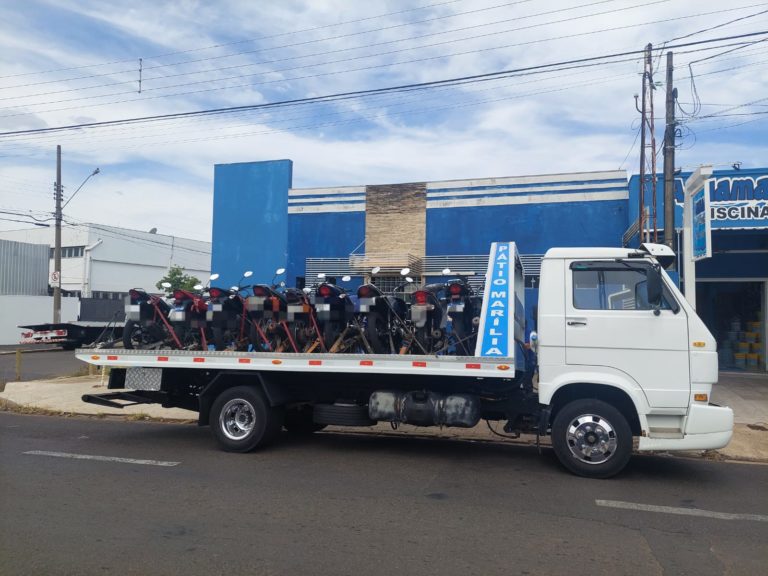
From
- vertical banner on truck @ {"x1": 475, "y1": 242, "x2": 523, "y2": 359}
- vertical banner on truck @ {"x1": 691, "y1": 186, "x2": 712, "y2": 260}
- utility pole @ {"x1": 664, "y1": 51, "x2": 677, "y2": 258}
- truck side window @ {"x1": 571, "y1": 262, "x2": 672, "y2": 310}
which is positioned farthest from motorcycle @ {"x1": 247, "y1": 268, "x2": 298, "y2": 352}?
vertical banner on truck @ {"x1": 691, "y1": 186, "x2": 712, "y2": 260}

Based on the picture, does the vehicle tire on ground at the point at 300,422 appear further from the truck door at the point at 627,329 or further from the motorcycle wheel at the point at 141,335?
the truck door at the point at 627,329

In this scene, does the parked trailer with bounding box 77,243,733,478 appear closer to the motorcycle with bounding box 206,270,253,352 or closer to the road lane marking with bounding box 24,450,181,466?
the motorcycle with bounding box 206,270,253,352

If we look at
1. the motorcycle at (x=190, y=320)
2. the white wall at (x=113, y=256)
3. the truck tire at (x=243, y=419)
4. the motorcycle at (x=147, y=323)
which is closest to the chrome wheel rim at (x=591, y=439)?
the truck tire at (x=243, y=419)

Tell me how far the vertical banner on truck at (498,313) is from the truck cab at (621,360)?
349 millimetres

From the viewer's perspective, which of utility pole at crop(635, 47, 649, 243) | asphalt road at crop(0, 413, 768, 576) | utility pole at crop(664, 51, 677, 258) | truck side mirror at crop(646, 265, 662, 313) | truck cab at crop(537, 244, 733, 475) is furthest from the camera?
utility pole at crop(635, 47, 649, 243)

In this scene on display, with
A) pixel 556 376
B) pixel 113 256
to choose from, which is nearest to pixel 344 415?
pixel 556 376

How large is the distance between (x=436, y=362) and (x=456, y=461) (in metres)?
1.40

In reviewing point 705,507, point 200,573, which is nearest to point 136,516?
point 200,573

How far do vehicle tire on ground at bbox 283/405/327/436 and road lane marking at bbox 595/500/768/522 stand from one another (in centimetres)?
440

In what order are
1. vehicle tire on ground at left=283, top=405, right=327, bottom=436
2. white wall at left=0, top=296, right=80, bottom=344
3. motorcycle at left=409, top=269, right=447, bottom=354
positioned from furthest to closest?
1. white wall at left=0, top=296, right=80, bottom=344
2. vehicle tire on ground at left=283, top=405, right=327, bottom=436
3. motorcycle at left=409, top=269, right=447, bottom=354

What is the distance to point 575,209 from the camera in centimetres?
1791

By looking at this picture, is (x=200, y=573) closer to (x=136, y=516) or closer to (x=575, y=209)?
(x=136, y=516)

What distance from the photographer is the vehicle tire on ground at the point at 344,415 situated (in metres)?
8.15

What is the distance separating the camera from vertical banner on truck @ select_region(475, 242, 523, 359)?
7.24 metres
